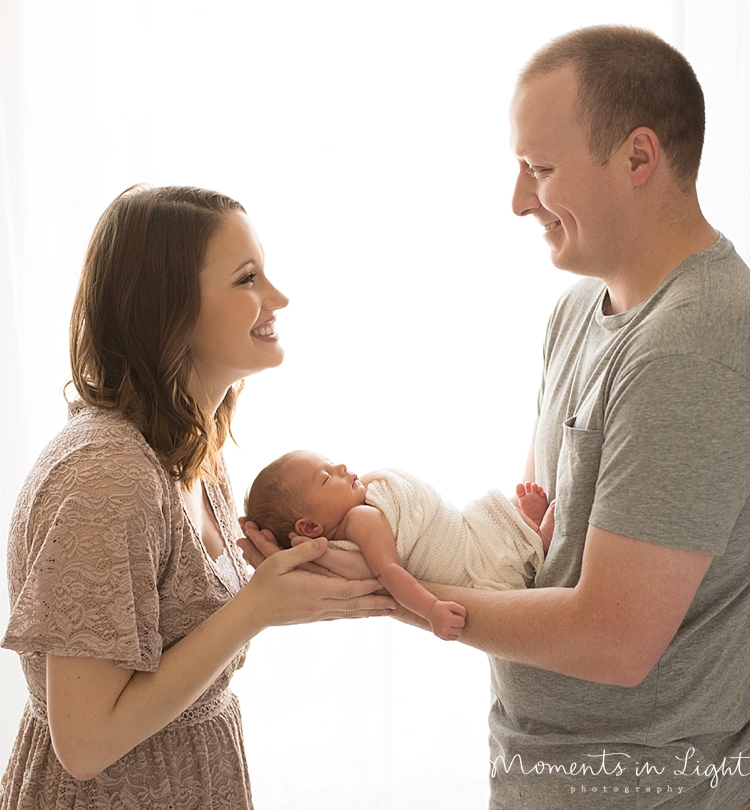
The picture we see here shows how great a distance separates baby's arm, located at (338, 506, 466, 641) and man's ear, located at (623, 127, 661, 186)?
831 millimetres

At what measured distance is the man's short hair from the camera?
4.93ft

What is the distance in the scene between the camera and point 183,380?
5.73 ft

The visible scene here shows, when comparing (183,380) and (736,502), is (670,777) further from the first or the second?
(183,380)

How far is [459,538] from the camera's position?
6.00 ft

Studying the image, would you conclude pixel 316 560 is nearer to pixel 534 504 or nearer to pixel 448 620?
pixel 448 620

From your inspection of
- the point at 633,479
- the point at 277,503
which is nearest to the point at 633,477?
the point at 633,479

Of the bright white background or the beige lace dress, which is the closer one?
the beige lace dress

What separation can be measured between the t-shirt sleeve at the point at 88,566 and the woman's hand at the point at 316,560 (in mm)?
321

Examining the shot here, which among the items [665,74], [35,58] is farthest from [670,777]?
[35,58]

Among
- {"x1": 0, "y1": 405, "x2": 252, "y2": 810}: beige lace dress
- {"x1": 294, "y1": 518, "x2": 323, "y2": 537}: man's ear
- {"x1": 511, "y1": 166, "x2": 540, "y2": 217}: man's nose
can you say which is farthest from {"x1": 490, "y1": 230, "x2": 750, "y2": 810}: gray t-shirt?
{"x1": 0, "y1": 405, "x2": 252, "y2": 810}: beige lace dress

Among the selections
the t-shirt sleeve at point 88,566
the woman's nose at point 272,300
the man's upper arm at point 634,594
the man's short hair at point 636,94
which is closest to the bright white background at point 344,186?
the woman's nose at point 272,300

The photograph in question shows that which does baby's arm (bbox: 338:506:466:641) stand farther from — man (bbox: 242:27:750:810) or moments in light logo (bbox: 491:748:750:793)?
moments in light logo (bbox: 491:748:750:793)

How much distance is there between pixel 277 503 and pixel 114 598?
468 mm

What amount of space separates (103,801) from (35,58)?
2163mm
